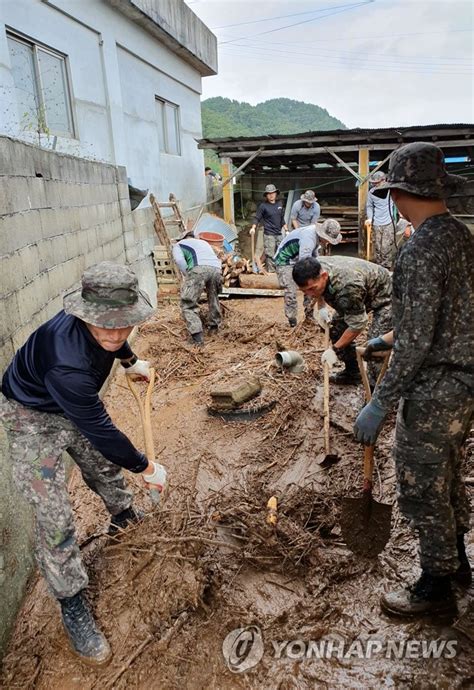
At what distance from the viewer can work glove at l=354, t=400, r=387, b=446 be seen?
2.39 m

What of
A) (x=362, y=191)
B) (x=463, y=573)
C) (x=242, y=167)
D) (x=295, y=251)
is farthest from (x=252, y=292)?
(x=463, y=573)

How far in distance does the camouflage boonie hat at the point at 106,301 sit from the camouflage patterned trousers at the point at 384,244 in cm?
898

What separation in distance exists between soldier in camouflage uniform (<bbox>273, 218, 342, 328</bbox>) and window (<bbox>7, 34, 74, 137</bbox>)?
11.4 ft

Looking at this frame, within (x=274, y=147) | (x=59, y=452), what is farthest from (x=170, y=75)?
(x=59, y=452)

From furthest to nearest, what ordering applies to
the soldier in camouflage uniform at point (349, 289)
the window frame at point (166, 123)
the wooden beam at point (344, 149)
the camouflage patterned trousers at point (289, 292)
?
the window frame at point (166, 123) < the wooden beam at point (344, 149) < the camouflage patterned trousers at point (289, 292) < the soldier in camouflage uniform at point (349, 289)

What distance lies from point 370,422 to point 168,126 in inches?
474

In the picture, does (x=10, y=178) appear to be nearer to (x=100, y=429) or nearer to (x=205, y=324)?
(x=100, y=429)

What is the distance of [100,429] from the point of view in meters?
2.15

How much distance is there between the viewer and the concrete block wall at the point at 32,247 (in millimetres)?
2584

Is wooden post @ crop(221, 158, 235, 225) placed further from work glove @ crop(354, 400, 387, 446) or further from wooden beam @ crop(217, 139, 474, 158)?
work glove @ crop(354, 400, 387, 446)

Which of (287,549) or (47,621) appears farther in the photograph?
(287,549)

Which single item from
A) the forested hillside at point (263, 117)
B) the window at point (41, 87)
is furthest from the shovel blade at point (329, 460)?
the forested hillside at point (263, 117)

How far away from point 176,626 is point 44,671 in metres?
0.67

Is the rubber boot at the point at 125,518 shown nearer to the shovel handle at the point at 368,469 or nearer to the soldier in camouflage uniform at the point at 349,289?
the shovel handle at the point at 368,469
